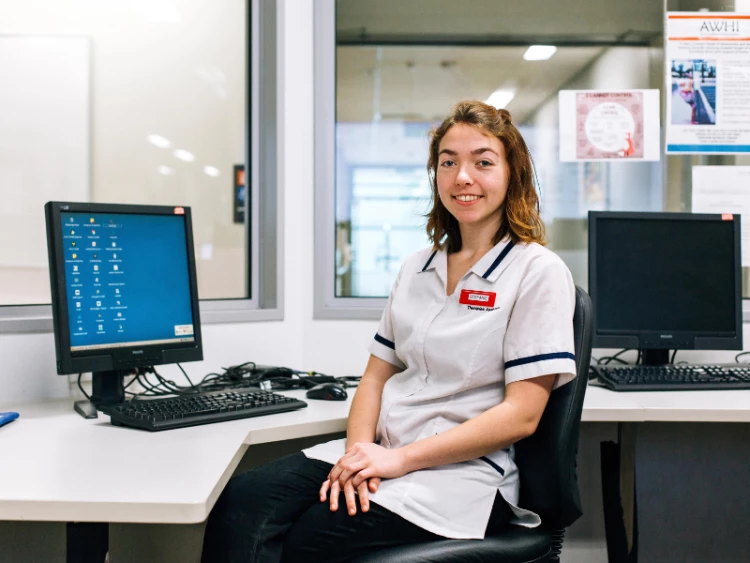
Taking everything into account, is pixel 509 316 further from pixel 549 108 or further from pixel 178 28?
pixel 178 28

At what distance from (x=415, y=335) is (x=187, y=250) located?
0.68m

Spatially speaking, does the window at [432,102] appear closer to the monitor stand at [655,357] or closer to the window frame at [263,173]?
the window frame at [263,173]

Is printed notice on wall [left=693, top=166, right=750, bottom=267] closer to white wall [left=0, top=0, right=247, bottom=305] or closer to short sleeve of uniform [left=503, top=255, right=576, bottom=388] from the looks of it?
short sleeve of uniform [left=503, top=255, right=576, bottom=388]

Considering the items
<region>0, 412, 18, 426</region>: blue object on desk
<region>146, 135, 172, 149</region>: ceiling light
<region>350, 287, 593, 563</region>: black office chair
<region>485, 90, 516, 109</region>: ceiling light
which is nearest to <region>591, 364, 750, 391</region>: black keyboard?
<region>350, 287, 593, 563</region>: black office chair

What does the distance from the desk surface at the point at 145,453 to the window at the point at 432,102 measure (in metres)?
0.78

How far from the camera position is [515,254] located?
1492mm

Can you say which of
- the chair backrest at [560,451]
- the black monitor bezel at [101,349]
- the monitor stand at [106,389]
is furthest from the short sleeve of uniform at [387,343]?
the monitor stand at [106,389]

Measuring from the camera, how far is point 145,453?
127cm

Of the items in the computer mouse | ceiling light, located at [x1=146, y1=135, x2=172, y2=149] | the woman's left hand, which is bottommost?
the woman's left hand

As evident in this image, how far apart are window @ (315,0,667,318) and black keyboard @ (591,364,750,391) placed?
587 mm

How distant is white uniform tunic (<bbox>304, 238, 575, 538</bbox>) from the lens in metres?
1.32

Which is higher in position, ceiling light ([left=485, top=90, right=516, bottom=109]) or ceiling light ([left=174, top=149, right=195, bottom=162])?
ceiling light ([left=485, top=90, right=516, bottom=109])

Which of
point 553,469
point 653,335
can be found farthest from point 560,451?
point 653,335

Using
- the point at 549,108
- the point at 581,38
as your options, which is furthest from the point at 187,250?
the point at 581,38
